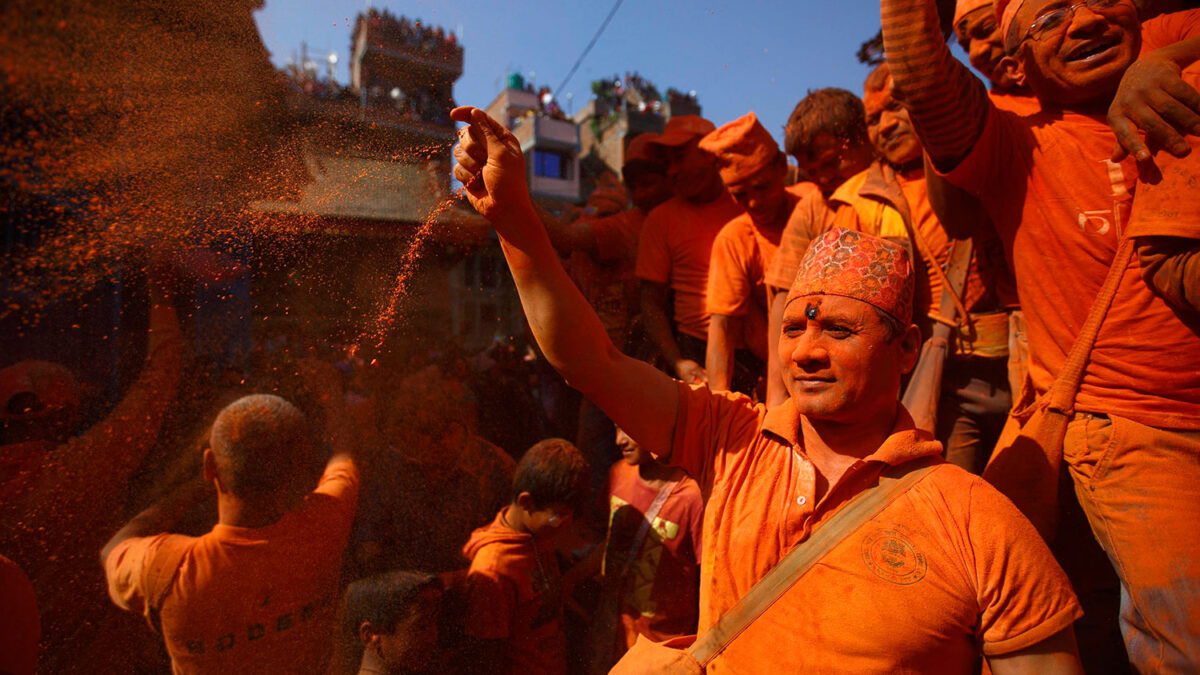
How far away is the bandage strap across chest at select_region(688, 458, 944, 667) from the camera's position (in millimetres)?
1697

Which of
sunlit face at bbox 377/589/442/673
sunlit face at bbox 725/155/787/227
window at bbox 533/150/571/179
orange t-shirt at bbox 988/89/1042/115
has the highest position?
window at bbox 533/150/571/179

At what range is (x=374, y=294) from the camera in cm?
312

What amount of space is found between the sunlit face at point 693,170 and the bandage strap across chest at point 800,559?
2963mm

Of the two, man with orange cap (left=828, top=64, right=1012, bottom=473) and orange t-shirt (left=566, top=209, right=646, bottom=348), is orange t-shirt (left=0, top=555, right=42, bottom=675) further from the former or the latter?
orange t-shirt (left=566, top=209, right=646, bottom=348)

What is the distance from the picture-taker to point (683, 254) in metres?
4.19

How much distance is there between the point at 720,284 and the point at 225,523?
8.49 ft

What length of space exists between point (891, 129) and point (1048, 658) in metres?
2.38

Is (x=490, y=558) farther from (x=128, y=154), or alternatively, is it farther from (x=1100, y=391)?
(x=1100, y=391)

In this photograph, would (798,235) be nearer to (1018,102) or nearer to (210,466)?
(1018,102)

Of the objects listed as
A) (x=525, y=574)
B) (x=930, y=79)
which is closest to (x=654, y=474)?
(x=525, y=574)

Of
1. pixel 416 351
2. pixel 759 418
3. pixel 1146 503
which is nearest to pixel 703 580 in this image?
pixel 759 418

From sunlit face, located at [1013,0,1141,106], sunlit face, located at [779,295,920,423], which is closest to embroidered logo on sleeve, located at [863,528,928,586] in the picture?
sunlit face, located at [779,295,920,423]

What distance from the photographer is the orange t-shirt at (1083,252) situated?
1.97 metres

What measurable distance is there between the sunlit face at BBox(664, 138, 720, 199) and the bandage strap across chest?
9.72ft
